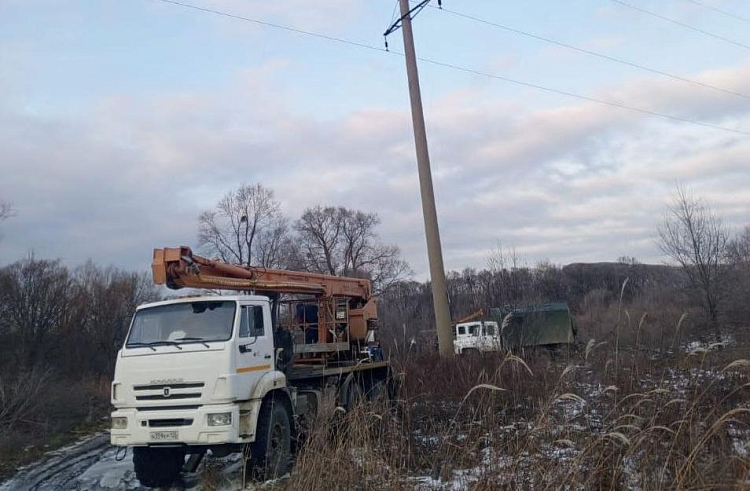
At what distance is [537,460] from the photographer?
18.3 feet

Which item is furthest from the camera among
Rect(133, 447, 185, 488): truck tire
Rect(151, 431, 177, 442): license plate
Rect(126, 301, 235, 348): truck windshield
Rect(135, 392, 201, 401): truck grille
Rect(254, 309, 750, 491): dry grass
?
Rect(133, 447, 185, 488): truck tire

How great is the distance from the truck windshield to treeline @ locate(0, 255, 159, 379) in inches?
615

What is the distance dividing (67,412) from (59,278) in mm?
17161

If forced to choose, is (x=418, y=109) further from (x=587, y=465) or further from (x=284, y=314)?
(x=587, y=465)

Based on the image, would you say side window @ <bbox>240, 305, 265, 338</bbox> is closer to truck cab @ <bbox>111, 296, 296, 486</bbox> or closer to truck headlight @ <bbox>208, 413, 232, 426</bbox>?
truck cab @ <bbox>111, 296, 296, 486</bbox>

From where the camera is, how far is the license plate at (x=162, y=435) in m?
9.45

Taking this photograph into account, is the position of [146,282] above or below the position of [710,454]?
above

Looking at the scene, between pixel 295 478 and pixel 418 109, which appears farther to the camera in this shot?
pixel 418 109

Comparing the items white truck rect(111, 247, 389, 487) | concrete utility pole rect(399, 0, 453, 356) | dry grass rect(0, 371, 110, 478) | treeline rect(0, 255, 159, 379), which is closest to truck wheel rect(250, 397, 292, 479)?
white truck rect(111, 247, 389, 487)

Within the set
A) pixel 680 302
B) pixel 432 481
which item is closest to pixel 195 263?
pixel 432 481

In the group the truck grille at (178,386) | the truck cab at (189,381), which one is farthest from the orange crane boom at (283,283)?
the truck grille at (178,386)

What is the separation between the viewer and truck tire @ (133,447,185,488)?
33.9 ft

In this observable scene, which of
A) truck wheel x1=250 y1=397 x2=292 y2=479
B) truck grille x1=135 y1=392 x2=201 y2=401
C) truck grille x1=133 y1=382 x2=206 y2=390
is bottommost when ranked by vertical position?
truck wheel x1=250 y1=397 x2=292 y2=479

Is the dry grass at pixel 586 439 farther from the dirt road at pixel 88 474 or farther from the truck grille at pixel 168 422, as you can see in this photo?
the dirt road at pixel 88 474
